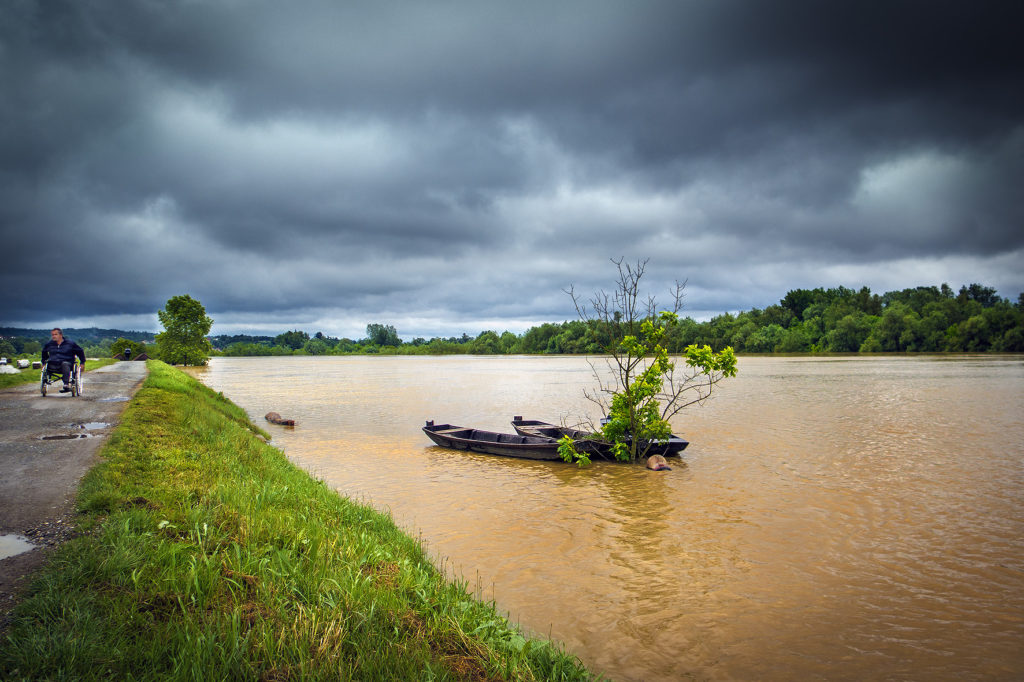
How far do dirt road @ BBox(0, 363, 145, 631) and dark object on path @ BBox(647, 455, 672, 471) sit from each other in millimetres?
14239

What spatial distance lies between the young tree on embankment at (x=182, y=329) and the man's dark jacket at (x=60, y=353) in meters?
81.2

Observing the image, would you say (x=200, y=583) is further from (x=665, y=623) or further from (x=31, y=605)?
(x=665, y=623)

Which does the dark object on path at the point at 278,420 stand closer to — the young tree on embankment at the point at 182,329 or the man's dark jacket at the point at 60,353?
the man's dark jacket at the point at 60,353

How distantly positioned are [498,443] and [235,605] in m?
14.5

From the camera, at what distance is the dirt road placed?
5272 mm

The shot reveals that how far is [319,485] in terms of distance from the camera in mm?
10977

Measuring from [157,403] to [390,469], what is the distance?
23.2 ft


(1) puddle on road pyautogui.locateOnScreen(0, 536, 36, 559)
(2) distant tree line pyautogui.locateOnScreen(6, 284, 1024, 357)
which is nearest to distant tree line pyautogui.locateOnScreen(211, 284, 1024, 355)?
(2) distant tree line pyautogui.locateOnScreen(6, 284, 1024, 357)

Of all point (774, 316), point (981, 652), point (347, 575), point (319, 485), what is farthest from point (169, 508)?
point (774, 316)

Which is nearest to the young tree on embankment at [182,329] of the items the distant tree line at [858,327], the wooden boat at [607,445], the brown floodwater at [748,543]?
the distant tree line at [858,327]

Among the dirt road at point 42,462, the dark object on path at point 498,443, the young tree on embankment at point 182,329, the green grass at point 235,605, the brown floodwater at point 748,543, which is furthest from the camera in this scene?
the young tree on embankment at point 182,329

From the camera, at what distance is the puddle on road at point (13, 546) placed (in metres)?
4.97

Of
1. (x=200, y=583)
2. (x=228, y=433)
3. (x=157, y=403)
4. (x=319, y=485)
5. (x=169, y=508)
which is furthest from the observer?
(x=157, y=403)

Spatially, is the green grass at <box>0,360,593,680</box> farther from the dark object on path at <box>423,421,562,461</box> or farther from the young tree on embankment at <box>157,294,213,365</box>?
the young tree on embankment at <box>157,294,213,365</box>
